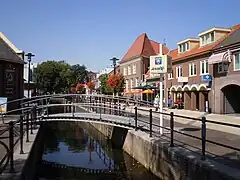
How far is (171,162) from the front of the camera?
29.2 ft

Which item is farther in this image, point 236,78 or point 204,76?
point 204,76

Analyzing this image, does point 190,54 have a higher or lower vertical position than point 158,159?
higher

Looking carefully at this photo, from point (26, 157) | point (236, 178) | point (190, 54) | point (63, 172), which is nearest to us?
point (236, 178)

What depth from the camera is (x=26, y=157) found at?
8.30 meters

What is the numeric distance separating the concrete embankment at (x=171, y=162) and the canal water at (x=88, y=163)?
485 mm

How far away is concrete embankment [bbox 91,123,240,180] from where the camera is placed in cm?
673

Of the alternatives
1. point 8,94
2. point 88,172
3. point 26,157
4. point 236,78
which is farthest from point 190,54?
point 26,157

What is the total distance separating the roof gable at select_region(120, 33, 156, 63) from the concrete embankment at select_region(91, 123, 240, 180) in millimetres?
40765

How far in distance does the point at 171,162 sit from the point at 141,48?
154 feet

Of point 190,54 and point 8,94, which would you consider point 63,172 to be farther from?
point 190,54

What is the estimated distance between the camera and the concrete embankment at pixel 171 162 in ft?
22.1

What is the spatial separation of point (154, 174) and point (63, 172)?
433 cm

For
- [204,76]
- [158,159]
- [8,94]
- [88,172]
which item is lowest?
[88,172]

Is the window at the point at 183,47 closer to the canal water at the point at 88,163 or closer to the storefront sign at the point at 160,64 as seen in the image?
the canal water at the point at 88,163
